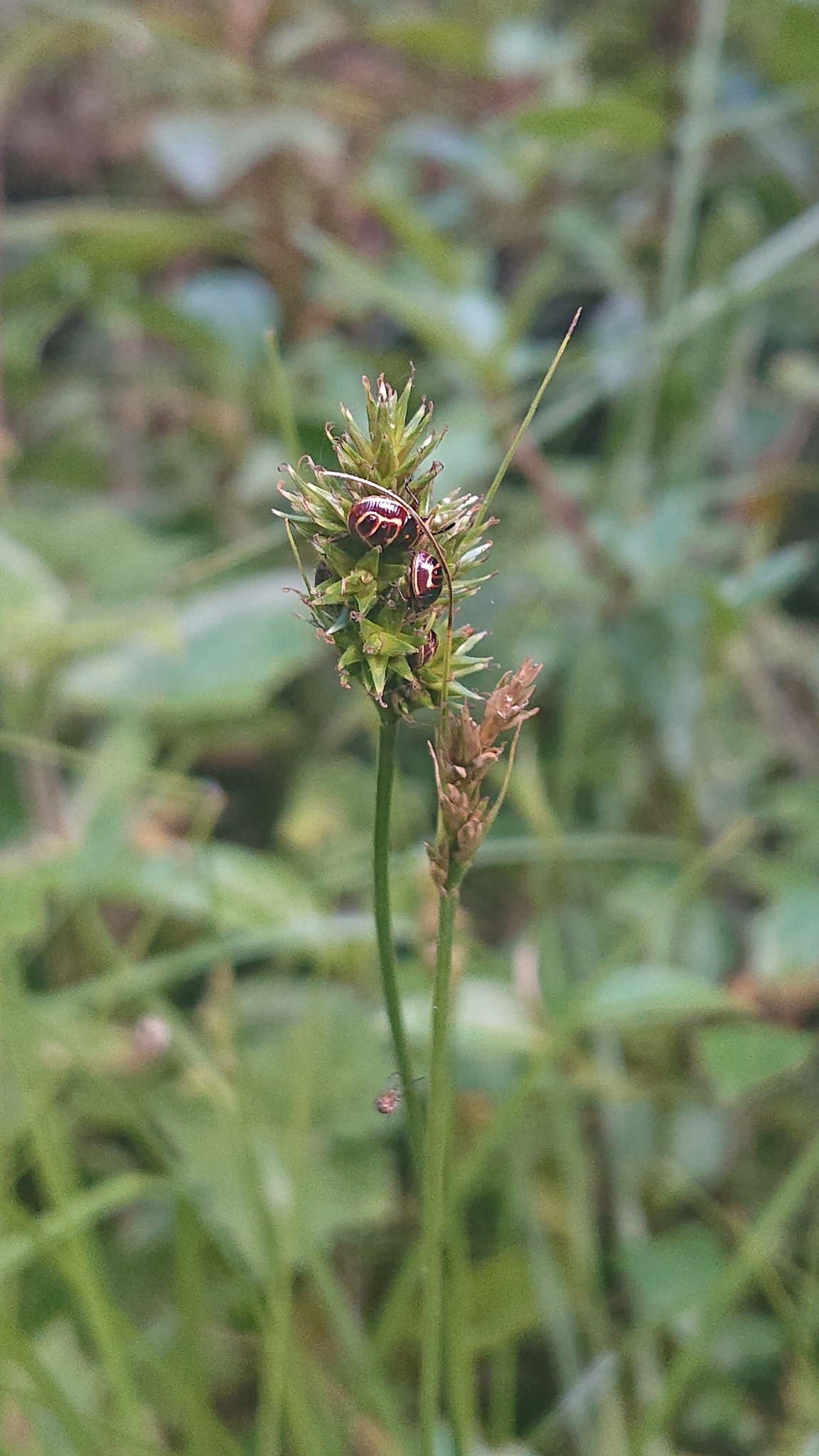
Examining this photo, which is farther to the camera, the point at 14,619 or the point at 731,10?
the point at 731,10

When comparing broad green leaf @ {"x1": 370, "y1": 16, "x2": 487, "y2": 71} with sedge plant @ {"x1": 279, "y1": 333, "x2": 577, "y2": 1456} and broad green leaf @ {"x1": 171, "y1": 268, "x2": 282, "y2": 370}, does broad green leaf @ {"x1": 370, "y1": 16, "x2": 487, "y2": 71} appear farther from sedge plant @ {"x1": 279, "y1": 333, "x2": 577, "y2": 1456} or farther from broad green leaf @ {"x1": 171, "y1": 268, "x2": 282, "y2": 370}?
sedge plant @ {"x1": 279, "y1": 333, "x2": 577, "y2": 1456}

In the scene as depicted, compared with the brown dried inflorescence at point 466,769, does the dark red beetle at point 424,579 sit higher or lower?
higher

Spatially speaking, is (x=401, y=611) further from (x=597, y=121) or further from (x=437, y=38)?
(x=437, y=38)

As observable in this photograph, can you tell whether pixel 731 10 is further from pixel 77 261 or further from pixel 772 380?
pixel 77 261

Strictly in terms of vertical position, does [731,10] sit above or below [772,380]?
above

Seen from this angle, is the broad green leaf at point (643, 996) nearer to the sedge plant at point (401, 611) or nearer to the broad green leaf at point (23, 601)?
the sedge plant at point (401, 611)

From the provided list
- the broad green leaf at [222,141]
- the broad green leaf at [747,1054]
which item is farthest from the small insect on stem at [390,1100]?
the broad green leaf at [222,141]

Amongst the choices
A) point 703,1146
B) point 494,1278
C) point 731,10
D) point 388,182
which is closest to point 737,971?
point 703,1146
